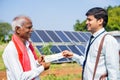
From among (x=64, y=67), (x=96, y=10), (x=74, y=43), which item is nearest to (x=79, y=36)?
(x=74, y=43)

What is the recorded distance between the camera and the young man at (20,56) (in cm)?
454

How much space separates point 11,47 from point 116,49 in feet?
4.30

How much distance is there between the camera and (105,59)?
477cm

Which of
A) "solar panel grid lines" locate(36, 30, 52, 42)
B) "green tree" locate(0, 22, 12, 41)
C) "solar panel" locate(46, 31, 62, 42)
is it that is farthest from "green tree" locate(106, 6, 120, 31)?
"solar panel grid lines" locate(36, 30, 52, 42)

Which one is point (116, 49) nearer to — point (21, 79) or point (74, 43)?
point (21, 79)

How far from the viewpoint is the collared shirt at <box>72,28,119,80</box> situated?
4.71 m

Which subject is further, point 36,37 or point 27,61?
point 36,37

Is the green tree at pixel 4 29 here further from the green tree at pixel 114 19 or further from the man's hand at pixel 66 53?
the man's hand at pixel 66 53

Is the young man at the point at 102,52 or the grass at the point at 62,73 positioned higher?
the young man at the point at 102,52

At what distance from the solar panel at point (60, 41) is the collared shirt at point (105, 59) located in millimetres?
9123

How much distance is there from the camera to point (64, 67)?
13.6 m

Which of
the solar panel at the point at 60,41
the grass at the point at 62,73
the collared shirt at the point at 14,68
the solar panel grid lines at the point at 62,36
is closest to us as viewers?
the collared shirt at the point at 14,68

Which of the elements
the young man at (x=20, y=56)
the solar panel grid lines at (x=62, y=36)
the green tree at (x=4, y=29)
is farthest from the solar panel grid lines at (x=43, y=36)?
the green tree at (x=4, y=29)

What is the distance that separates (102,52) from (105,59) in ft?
0.32
